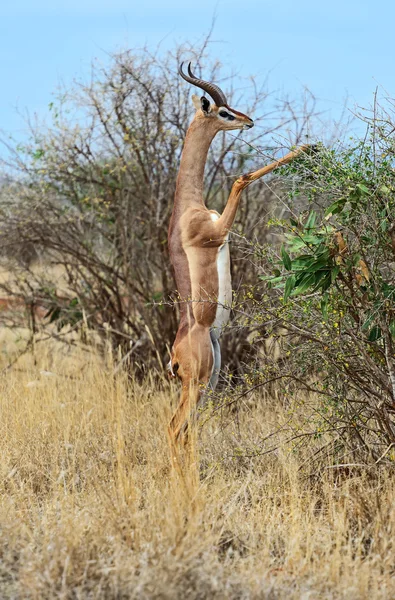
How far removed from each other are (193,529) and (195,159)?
2.27 m

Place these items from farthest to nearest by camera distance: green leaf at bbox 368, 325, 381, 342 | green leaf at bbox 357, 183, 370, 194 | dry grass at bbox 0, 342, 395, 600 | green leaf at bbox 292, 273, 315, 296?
green leaf at bbox 368, 325, 381, 342 < green leaf at bbox 292, 273, 315, 296 < green leaf at bbox 357, 183, 370, 194 < dry grass at bbox 0, 342, 395, 600

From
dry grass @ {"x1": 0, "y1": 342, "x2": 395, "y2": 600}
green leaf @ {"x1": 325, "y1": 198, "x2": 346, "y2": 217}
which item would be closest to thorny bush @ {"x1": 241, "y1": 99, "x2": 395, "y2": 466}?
green leaf @ {"x1": 325, "y1": 198, "x2": 346, "y2": 217}

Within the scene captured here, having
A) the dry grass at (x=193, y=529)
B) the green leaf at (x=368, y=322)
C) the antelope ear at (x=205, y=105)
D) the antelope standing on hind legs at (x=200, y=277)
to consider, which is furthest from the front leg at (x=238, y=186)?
the dry grass at (x=193, y=529)

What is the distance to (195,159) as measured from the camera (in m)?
4.87

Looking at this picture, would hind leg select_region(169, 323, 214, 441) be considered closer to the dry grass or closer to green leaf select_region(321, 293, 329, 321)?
the dry grass

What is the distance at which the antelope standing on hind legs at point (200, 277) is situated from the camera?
15.1 ft

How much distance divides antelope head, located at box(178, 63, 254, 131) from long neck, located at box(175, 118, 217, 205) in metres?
0.05

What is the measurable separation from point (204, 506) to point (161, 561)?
651 millimetres

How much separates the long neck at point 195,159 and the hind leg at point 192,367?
784mm

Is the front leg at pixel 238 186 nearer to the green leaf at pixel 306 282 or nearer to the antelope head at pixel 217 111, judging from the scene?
the antelope head at pixel 217 111

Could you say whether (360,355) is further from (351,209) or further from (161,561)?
(161,561)

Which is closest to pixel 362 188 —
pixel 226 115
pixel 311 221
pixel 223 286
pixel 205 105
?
pixel 311 221

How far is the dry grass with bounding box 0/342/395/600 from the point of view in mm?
3223

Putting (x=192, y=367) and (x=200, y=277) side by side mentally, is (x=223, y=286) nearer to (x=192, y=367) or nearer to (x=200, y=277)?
(x=200, y=277)
